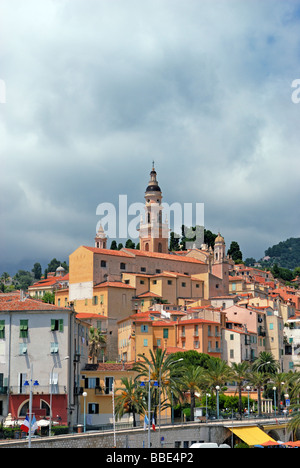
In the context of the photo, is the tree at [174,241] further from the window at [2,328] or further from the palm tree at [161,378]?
the window at [2,328]

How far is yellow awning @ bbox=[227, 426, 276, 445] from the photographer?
61.4m

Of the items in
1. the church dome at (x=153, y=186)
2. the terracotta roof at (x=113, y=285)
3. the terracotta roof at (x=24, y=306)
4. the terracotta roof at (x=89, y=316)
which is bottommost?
the terracotta roof at (x=24, y=306)

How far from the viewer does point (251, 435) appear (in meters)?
62.8

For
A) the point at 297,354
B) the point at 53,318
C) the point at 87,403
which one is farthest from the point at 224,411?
the point at 297,354

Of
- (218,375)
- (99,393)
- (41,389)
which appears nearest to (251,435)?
(99,393)

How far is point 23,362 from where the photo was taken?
66.5 meters

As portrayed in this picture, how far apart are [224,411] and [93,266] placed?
44573 mm

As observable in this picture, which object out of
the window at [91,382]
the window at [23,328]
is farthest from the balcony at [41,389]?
the window at [91,382]

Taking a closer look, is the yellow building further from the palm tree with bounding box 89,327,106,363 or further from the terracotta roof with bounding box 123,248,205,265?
the terracotta roof with bounding box 123,248,205,265

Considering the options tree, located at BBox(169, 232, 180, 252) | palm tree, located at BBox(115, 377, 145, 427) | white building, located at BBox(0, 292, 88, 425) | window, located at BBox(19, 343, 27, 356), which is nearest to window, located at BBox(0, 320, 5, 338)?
white building, located at BBox(0, 292, 88, 425)

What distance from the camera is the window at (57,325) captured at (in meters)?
67.1

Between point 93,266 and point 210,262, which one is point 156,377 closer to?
point 93,266

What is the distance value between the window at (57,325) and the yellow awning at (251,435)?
17144 mm

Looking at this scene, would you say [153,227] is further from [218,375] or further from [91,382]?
[91,382]
